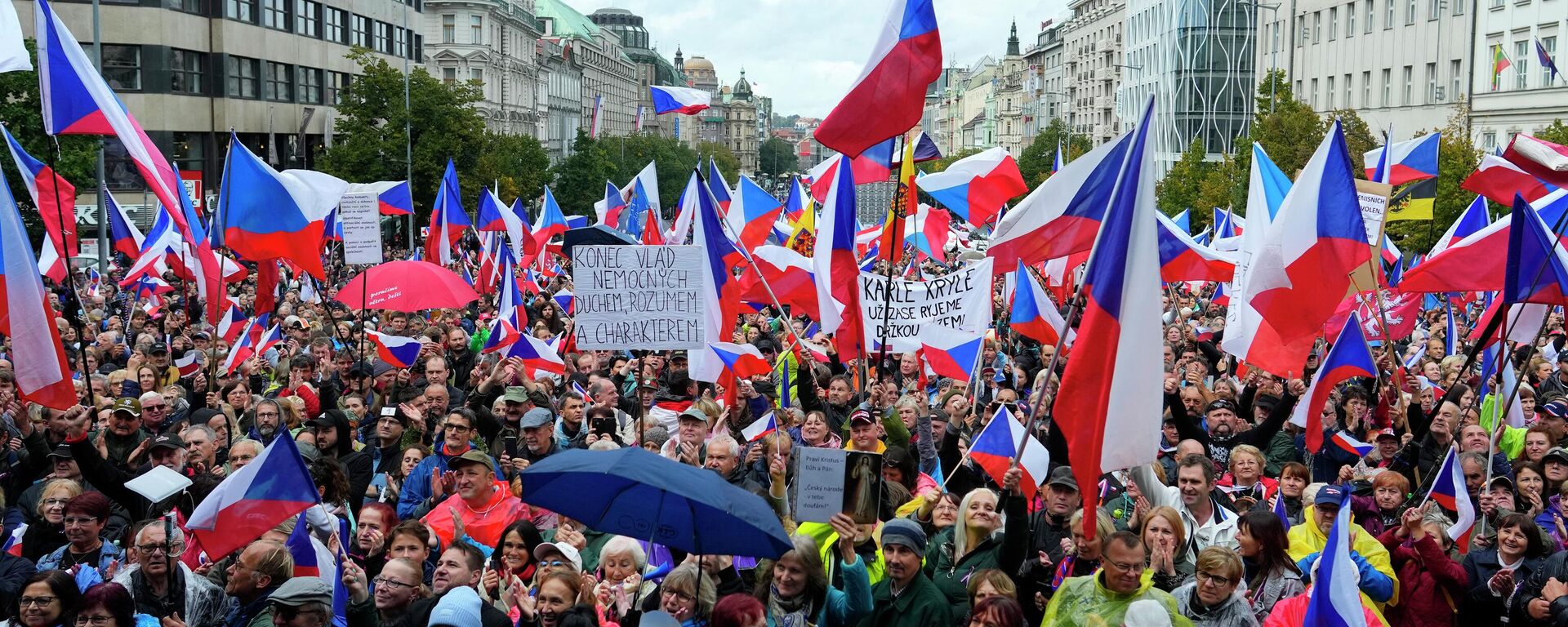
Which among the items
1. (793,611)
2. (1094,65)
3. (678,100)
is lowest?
(793,611)

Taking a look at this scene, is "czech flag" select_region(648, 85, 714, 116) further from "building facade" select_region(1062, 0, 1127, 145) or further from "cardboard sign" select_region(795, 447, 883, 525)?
"building facade" select_region(1062, 0, 1127, 145)

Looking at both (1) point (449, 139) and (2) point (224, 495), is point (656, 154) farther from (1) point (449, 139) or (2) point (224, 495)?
(2) point (224, 495)

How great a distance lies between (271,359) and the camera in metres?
14.6

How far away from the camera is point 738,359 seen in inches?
445

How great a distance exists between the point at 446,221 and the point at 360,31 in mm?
39543

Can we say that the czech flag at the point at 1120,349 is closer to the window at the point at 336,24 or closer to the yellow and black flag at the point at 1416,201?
the yellow and black flag at the point at 1416,201

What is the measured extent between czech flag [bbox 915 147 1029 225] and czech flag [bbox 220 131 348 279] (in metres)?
5.73

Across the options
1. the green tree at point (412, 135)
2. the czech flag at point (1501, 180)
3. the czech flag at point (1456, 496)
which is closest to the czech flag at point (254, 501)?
the czech flag at point (1456, 496)

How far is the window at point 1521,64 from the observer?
41125mm

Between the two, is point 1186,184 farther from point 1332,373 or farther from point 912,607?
point 912,607

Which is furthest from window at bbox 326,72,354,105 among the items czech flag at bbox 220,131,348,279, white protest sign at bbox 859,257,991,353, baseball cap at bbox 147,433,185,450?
baseball cap at bbox 147,433,185,450

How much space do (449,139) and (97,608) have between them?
1603 inches

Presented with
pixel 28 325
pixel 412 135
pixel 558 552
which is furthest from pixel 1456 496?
pixel 412 135

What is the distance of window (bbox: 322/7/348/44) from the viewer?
5494 cm
